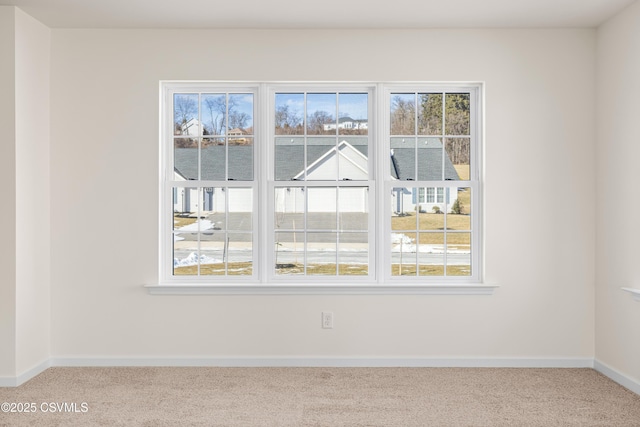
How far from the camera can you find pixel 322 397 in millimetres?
3660

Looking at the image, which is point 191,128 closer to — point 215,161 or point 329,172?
point 215,161

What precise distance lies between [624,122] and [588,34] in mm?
828

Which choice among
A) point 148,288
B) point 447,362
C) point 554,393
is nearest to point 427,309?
point 447,362

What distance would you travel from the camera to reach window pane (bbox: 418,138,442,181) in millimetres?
4488

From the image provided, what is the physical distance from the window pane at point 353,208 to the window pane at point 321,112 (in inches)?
19.9

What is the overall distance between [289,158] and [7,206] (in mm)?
2013

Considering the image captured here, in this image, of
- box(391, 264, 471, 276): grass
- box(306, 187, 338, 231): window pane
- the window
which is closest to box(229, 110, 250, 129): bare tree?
the window

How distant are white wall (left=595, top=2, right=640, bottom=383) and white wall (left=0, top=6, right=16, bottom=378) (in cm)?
416

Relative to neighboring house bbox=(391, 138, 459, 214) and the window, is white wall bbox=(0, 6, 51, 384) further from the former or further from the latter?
neighboring house bbox=(391, 138, 459, 214)

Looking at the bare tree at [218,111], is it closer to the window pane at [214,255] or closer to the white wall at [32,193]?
A: the window pane at [214,255]

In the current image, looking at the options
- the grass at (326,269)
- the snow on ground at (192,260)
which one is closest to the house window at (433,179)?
the grass at (326,269)

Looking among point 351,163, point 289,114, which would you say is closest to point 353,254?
point 351,163

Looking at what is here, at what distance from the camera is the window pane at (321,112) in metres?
4.50

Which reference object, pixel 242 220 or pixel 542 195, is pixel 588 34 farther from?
pixel 242 220
